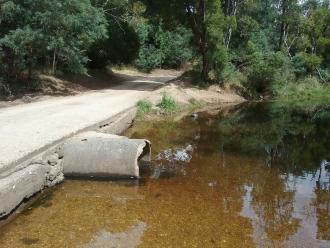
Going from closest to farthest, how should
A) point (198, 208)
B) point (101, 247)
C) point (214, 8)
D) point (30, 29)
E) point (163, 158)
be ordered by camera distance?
point (101, 247)
point (198, 208)
point (163, 158)
point (30, 29)
point (214, 8)

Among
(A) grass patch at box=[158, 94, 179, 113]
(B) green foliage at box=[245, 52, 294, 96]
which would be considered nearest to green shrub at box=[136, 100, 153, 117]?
(A) grass patch at box=[158, 94, 179, 113]

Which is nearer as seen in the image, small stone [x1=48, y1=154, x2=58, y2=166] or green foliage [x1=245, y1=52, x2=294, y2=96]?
small stone [x1=48, y1=154, x2=58, y2=166]

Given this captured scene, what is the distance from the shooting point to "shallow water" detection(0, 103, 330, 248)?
22.7 ft

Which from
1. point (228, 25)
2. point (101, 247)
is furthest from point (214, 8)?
point (101, 247)

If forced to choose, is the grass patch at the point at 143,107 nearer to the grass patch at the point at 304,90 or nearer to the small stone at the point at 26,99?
the small stone at the point at 26,99

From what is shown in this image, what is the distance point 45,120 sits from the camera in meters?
12.9

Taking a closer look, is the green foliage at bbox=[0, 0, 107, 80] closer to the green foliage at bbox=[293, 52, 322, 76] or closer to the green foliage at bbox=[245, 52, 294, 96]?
the green foliage at bbox=[245, 52, 294, 96]

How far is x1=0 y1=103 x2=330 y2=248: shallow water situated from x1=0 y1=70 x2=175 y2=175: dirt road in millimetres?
1079

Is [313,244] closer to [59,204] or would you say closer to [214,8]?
[59,204]

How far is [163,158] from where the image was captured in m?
12.0

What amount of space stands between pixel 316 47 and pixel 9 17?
3209 centimetres

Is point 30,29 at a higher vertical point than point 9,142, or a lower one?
higher

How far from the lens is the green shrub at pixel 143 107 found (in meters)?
18.5

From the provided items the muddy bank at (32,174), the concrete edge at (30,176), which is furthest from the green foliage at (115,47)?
the concrete edge at (30,176)
